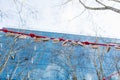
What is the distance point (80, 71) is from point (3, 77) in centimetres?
882

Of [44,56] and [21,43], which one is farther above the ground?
[21,43]

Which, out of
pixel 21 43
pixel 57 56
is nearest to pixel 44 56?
pixel 57 56

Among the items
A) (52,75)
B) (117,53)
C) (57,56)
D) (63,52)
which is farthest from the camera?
(52,75)

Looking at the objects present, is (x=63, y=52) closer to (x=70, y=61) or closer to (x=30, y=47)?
(x=70, y=61)

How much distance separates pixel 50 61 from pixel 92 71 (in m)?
5.46

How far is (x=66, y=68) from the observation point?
30.6 metres

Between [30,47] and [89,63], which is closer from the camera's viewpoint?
[30,47]

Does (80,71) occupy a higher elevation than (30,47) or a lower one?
lower

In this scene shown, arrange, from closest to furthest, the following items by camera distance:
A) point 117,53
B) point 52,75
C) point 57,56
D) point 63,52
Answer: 1. point 63,52
2. point 57,56
3. point 117,53
4. point 52,75

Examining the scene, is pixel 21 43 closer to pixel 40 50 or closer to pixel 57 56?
pixel 57 56

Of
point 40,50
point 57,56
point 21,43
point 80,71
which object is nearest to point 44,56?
point 40,50

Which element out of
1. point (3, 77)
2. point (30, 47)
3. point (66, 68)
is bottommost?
point (3, 77)

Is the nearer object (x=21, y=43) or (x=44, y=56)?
(x=21, y=43)

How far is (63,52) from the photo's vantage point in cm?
2728
